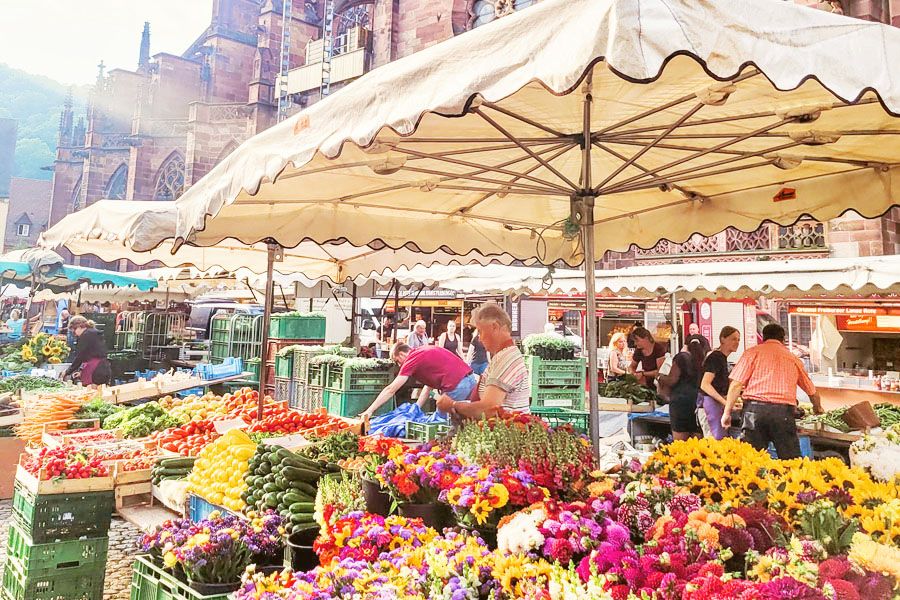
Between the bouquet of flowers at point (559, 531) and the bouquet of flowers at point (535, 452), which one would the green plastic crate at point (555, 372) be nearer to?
the bouquet of flowers at point (535, 452)

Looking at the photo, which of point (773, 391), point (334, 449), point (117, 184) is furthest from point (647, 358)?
point (117, 184)

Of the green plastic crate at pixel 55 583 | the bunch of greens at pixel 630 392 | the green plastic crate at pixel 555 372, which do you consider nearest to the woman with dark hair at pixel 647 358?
the bunch of greens at pixel 630 392

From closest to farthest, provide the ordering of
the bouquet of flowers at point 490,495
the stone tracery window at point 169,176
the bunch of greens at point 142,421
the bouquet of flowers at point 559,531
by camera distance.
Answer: the bouquet of flowers at point 559,531, the bouquet of flowers at point 490,495, the bunch of greens at point 142,421, the stone tracery window at point 169,176

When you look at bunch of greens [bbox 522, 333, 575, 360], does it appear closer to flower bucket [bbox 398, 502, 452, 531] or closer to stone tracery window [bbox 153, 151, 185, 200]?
flower bucket [bbox 398, 502, 452, 531]

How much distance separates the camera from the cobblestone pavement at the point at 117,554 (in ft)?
15.0

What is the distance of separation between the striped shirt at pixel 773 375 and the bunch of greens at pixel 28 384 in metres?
9.08

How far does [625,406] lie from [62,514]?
7.22m

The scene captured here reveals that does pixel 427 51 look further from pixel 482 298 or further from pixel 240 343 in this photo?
pixel 482 298

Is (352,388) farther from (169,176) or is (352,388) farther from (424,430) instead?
(169,176)

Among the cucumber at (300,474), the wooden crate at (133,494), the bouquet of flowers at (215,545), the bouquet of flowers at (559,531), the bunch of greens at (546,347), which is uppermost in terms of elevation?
the bunch of greens at (546,347)

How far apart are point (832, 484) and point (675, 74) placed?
74.4 inches

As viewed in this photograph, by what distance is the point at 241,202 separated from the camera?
3.63 metres

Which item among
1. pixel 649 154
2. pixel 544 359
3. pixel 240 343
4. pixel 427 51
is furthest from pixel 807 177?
pixel 240 343

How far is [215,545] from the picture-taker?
9.29ft
